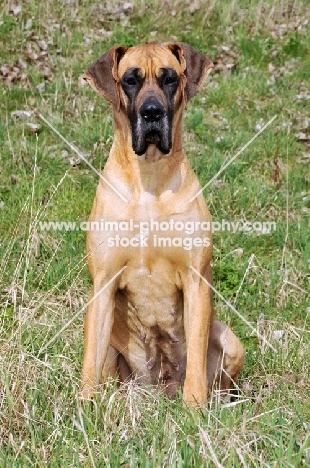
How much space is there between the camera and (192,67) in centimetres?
436

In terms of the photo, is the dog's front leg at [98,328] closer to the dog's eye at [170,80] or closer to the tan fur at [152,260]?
the tan fur at [152,260]

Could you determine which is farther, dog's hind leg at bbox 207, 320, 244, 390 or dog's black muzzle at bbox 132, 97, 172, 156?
dog's hind leg at bbox 207, 320, 244, 390

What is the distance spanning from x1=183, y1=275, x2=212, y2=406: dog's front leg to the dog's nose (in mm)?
810

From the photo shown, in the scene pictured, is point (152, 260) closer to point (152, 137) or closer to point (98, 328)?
point (98, 328)

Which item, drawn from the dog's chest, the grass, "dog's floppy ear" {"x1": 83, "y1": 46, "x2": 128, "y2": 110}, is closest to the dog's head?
"dog's floppy ear" {"x1": 83, "y1": 46, "x2": 128, "y2": 110}

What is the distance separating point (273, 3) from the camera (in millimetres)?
9531

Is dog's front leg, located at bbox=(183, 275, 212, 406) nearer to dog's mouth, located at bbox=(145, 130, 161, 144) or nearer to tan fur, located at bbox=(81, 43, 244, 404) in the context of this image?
tan fur, located at bbox=(81, 43, 244, 404)

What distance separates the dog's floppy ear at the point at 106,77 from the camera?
13.8ft

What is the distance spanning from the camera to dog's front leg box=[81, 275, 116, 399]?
4082mm

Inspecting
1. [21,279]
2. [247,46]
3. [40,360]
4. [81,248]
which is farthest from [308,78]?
[40,360]

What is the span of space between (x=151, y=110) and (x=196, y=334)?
112 centimetres

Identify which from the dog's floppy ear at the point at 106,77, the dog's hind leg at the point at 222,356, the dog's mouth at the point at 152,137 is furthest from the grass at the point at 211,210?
the dog's mouth at the point at 152,137

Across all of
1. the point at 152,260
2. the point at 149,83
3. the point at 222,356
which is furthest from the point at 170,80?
the point at 222,356

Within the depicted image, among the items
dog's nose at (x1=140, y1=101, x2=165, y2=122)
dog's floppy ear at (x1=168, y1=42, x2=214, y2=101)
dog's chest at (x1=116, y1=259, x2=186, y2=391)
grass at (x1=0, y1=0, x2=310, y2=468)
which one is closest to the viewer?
grass at (x1=0, y1=0, x2=310, y2=468)
